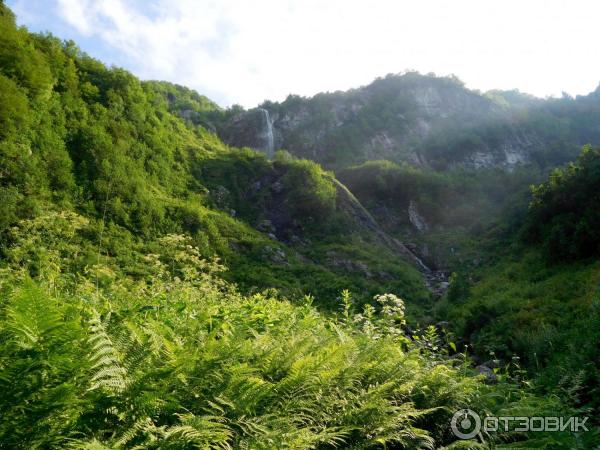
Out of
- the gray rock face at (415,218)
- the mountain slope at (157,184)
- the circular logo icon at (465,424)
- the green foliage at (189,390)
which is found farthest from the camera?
the gray rock face at (415,218)

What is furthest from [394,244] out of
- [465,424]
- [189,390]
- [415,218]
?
[189,390]

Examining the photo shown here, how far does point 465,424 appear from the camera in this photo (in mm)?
3232

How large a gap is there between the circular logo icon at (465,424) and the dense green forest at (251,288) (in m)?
0.09

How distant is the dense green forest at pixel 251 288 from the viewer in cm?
213

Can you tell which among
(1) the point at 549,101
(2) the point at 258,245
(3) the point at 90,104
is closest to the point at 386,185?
(2) the point at 258,245

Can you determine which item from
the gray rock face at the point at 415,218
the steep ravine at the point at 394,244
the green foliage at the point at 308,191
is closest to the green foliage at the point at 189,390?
the steep ravine at the point at 394,244

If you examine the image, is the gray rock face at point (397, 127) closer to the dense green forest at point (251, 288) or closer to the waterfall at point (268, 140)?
the waterfall at point (268, 140)

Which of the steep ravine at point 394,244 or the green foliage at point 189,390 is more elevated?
the steep ravine at point 394,244

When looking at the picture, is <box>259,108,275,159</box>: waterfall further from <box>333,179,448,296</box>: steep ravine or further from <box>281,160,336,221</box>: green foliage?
<box>281,160,336,221</box>: green foliage

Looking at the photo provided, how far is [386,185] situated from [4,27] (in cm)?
4556

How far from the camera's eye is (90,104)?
91.1ft

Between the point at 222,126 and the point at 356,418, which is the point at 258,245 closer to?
the point at 356,418

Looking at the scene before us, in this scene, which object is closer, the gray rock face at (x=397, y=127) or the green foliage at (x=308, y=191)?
the green foliage at (x=308, y=191)

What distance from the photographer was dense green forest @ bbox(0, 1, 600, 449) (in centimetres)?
213
